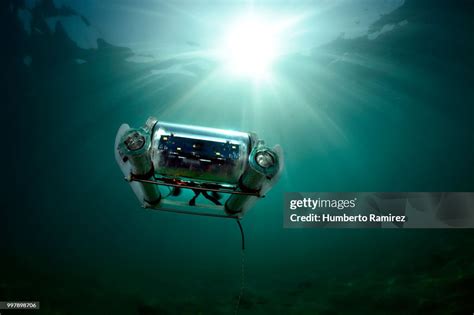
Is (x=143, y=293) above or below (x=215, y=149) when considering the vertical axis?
below

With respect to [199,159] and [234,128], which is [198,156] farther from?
[234,128]

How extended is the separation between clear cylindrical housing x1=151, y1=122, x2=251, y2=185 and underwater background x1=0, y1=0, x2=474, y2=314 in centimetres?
992

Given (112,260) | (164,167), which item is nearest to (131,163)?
(164,167)

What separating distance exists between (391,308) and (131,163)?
21.4m

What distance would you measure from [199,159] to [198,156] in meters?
0.03

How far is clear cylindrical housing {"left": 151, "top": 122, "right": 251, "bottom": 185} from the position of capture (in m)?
2.69

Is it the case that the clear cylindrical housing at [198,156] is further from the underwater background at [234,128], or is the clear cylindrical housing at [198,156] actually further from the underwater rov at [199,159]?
the underwater background at [234,128]

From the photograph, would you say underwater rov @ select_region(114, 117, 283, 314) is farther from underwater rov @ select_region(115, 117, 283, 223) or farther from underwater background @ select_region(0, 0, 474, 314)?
underwater background @ select_region(0, 0, 474, 314)

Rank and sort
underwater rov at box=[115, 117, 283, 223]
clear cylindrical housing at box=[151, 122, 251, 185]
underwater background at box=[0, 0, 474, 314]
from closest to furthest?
1. underwater rov at box=[115, 117, 283, 223]
2. clear cylindrical housing at box=[151, 122, 251, 185]
3. underwater background at box=[0, 0, 474, 314]

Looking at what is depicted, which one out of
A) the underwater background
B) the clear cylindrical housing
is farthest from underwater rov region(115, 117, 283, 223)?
the underwater background

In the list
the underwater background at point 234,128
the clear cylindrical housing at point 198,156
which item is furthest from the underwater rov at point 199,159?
the underwater background at point 234,128

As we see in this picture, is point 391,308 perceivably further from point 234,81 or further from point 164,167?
point 164,167

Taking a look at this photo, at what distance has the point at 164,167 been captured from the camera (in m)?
2.71

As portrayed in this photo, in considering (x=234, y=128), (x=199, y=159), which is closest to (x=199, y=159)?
(x=199, y=159)
